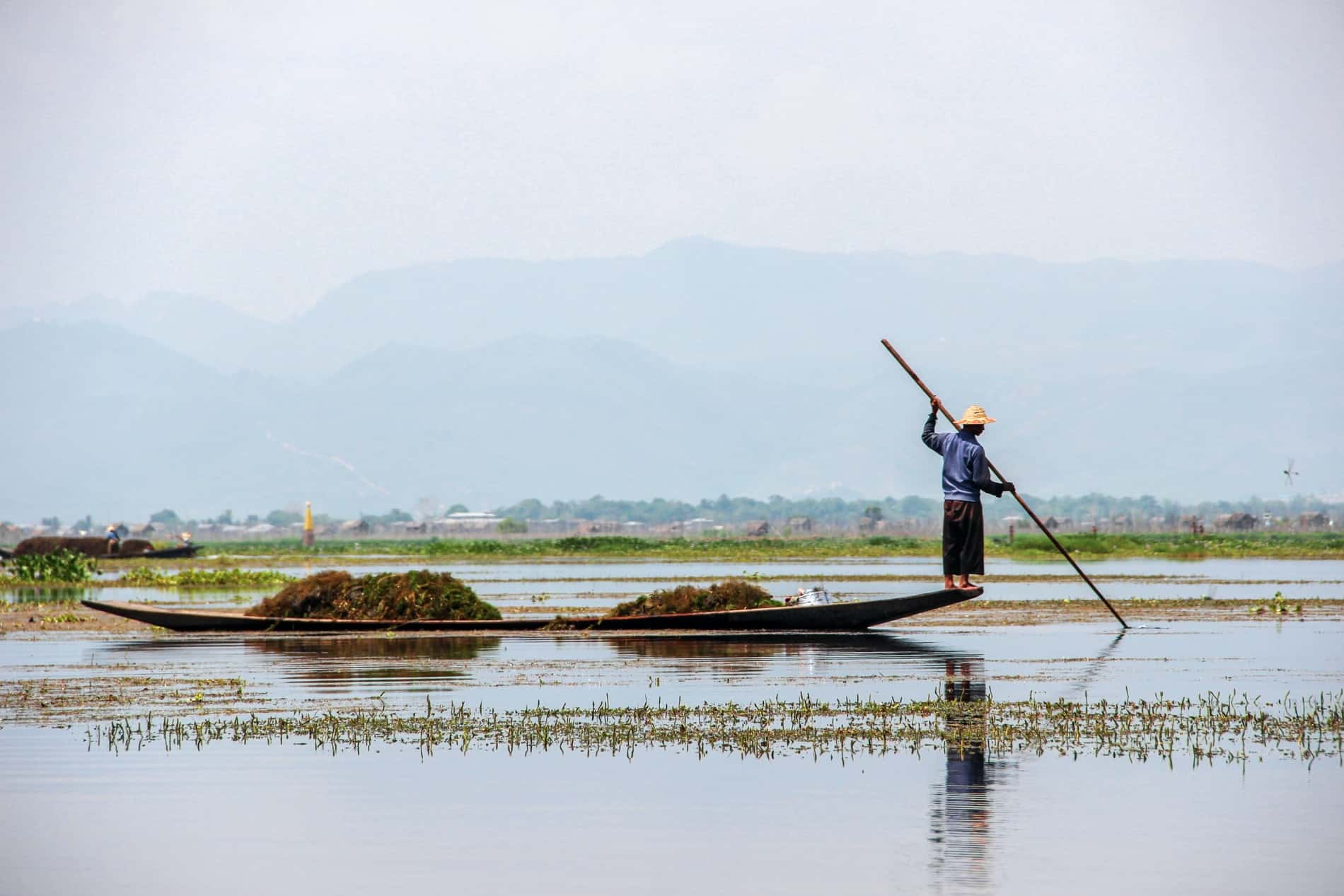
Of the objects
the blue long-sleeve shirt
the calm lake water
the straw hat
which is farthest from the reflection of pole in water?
the straw hat

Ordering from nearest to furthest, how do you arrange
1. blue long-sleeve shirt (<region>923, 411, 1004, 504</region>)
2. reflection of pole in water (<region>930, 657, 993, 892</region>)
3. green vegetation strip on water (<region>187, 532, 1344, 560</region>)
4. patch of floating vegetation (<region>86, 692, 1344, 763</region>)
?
1. reflection of pole in water (<region>930, 657, 993, 892</region>)
2. patch of floating vegetation (<region>86, 692, 1344, 763</region>)
3. blue long-sleeve shirt (<region>923, 411, 1004, 504</region>)
4. green vegetation strip on water (<region>187, 532, 1344, 560</region>)

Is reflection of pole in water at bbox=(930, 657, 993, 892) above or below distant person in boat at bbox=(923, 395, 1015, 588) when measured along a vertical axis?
below

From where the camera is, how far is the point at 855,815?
1215 cm

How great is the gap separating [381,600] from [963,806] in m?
17.3

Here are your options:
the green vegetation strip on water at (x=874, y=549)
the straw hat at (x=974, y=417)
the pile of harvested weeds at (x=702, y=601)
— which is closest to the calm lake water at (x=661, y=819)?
the straw hat at (x=974, y=417)

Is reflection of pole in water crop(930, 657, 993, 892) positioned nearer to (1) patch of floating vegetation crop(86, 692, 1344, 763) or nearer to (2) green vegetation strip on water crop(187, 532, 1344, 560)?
(1) patch of floating vegetation crop(86, 692, 1344, 763)

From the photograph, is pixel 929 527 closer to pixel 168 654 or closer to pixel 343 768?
pixel 168 654

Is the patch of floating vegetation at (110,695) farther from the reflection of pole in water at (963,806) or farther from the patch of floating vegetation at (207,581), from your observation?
the patch of floating vegetation at (207,581)

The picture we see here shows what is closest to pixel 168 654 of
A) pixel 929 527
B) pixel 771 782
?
pixel 771 782

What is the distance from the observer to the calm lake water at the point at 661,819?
10.7 meters

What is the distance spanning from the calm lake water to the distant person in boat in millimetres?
5007

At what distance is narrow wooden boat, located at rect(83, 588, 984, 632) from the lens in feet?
86.0

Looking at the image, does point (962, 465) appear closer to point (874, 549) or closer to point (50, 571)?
point (50, 571)

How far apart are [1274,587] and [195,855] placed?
32.9 meters
